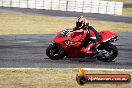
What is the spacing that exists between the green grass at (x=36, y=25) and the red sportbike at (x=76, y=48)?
8845 millimetres

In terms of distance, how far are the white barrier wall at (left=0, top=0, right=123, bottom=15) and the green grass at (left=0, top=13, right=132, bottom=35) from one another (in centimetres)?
595

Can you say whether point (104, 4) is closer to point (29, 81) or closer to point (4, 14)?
point (4, 14)

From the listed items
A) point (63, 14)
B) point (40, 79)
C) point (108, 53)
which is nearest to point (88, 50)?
point (108, 53)

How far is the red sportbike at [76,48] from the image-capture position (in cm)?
1625

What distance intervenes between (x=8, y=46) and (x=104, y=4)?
19576 millimetres

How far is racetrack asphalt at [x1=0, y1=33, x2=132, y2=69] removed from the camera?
1541 cm

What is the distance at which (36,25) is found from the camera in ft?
94.6

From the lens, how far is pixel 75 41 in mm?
16234

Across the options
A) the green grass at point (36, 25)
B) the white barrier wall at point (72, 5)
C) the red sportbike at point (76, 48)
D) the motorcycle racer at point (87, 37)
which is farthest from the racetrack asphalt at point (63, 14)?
the motorcycle racer at point (87, 37)

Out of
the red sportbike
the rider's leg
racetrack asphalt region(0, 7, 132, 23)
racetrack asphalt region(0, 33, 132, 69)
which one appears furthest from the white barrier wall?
the rider's leg

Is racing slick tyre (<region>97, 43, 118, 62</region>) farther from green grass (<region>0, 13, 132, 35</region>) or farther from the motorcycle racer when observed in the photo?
green grass (<region>0, 13, 132, 35</region>)

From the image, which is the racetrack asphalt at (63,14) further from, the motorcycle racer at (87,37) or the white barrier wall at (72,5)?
the motorcycle racer at (87,37)

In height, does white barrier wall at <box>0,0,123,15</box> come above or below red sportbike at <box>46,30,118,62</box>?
below

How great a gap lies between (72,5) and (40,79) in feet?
93.1
